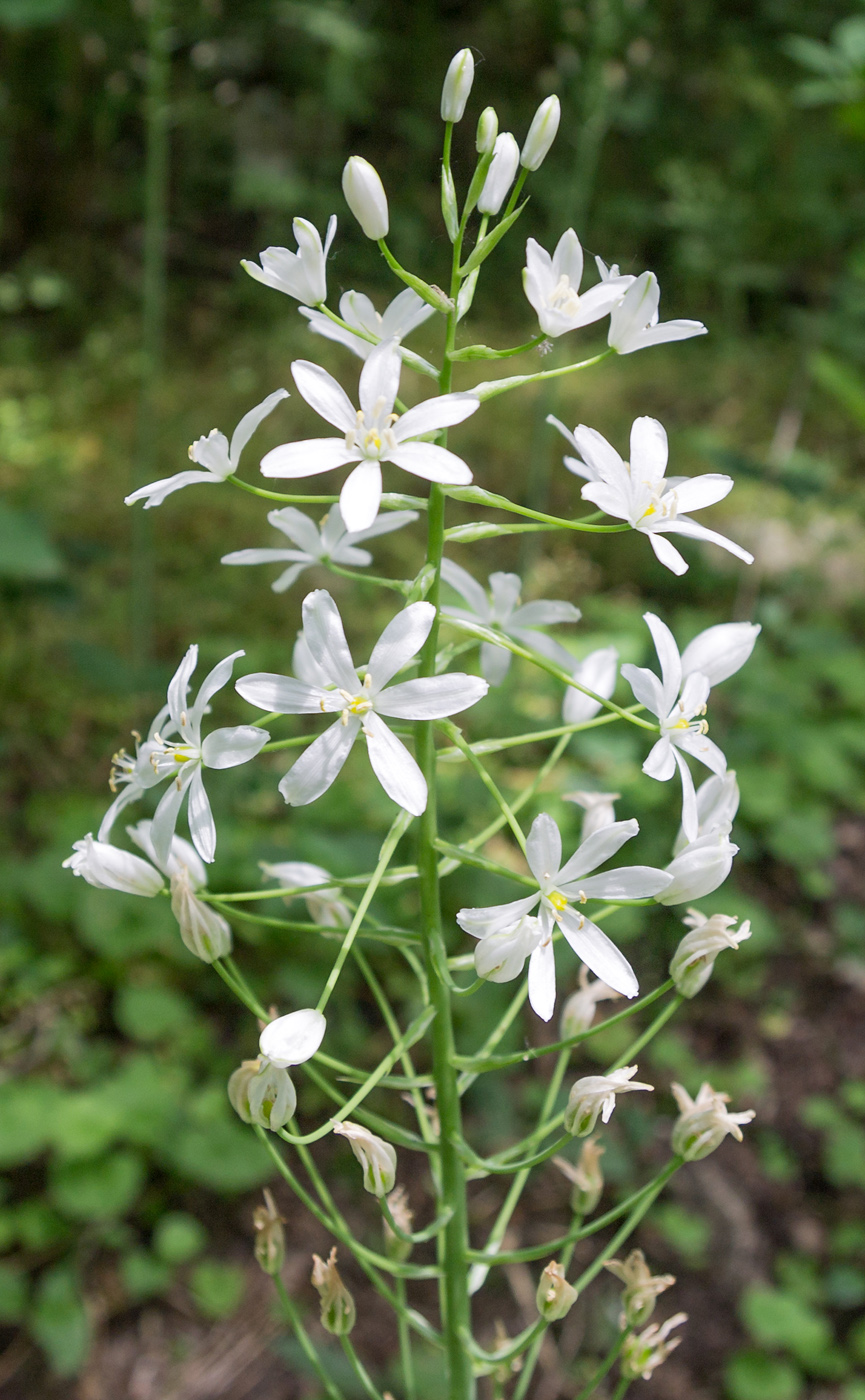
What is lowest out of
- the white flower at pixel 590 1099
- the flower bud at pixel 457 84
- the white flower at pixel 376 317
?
the white flower at pixel 590 1099

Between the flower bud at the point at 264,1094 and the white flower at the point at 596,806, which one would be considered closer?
the flower bud at the point at 264,1094

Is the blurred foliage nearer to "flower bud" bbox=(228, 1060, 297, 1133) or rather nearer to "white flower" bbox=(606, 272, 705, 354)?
"white flower" bbox=(606, 272, 705, 354)

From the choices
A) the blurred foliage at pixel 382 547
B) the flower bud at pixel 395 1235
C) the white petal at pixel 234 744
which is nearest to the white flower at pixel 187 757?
the white petal at pixel 234 744

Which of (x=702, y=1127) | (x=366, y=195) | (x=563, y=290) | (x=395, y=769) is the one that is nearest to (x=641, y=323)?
(x=563, y=290)

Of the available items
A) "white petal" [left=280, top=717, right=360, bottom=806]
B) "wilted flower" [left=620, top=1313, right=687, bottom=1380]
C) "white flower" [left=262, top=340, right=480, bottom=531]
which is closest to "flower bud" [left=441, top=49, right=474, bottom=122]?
"white flower" [left=262, top=340, right=480, bottom=531]

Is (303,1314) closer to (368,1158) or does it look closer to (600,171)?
(368,1158)

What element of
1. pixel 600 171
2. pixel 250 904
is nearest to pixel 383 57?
pixel 600 171

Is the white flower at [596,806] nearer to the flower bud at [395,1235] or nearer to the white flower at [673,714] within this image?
the white flower at [673,714]
